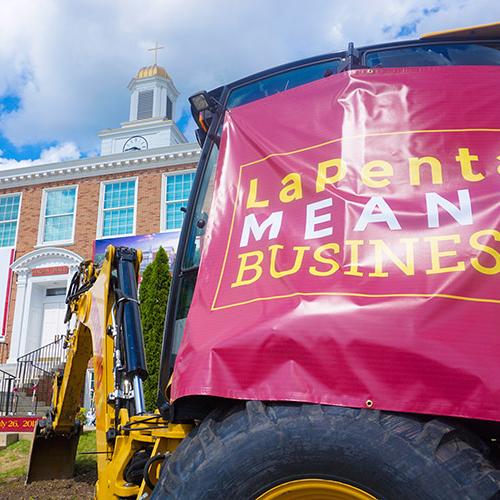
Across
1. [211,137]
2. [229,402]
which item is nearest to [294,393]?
[229,402]

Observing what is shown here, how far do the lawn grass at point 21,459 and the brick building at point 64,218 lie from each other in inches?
331

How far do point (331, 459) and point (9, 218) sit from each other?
20426 millimetres

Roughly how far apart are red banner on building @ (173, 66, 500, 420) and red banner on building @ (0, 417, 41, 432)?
29.5 ft

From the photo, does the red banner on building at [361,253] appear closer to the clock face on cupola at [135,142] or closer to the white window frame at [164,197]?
the white window frame at [164,197]

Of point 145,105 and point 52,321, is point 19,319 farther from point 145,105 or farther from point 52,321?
point 145,105

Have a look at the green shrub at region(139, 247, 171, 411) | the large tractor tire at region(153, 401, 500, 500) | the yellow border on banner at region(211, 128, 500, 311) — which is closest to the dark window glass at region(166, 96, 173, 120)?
the green shrub at region(139, 247, 171, 411)

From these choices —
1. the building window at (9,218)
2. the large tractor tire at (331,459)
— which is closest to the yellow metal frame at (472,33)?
the large tractor tire at (331,459)

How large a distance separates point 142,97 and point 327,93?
26.5 m

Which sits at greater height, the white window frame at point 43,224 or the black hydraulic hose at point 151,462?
the white window frame at point 43,224

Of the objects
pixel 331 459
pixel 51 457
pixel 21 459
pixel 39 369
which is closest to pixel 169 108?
pixel 39 369

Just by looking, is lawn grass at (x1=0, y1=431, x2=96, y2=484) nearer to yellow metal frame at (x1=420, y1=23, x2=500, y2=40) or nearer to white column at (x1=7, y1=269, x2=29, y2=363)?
yellow metal frame at (x1=420, y1=23, x2=500, y2=40)

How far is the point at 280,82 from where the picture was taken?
2859 mm

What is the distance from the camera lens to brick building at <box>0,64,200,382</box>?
59.4 feet

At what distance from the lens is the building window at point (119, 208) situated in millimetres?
18531
